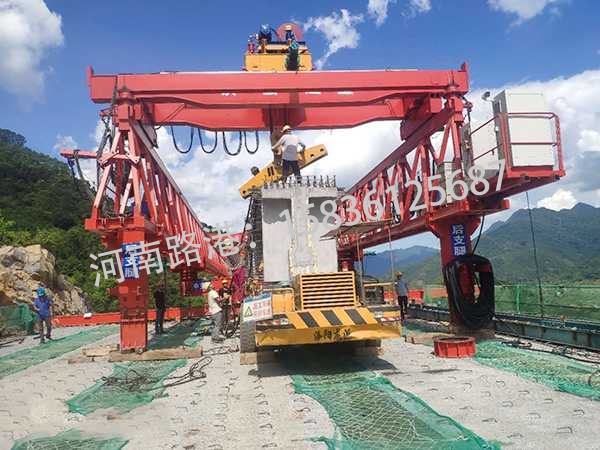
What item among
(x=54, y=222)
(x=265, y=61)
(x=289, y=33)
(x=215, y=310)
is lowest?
(x=215, y=310)

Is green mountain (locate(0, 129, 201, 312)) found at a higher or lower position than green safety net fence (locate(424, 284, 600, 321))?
higher

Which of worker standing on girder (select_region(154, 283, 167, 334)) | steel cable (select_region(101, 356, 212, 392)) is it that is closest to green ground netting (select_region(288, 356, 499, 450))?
steel cable (select_region(101, 356, 212, 392))

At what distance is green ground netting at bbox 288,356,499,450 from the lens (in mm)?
4027

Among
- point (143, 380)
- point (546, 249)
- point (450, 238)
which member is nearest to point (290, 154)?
point (450, 238)

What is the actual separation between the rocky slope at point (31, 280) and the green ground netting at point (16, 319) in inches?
65.7

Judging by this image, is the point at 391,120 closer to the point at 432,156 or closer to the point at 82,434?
the point at 432,156

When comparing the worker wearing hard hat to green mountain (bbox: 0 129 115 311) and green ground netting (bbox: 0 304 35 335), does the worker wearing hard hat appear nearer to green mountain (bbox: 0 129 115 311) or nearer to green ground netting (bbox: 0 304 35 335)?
green ground netting (bbox: 0 304 35 335)

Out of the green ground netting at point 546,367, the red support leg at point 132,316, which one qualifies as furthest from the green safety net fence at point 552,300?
the red support leg at point 132,316

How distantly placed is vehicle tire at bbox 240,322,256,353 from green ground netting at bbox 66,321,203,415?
127cm

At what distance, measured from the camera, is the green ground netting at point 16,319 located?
15150 millimetres

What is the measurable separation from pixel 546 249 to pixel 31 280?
58.6 metres

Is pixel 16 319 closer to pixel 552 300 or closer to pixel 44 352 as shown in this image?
pixel 44 352

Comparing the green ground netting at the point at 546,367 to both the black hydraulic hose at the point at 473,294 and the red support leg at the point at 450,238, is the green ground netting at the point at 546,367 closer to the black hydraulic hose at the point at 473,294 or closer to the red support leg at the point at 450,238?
the black hydraulic hose at the point at 473,294

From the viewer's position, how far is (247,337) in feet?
28.9
